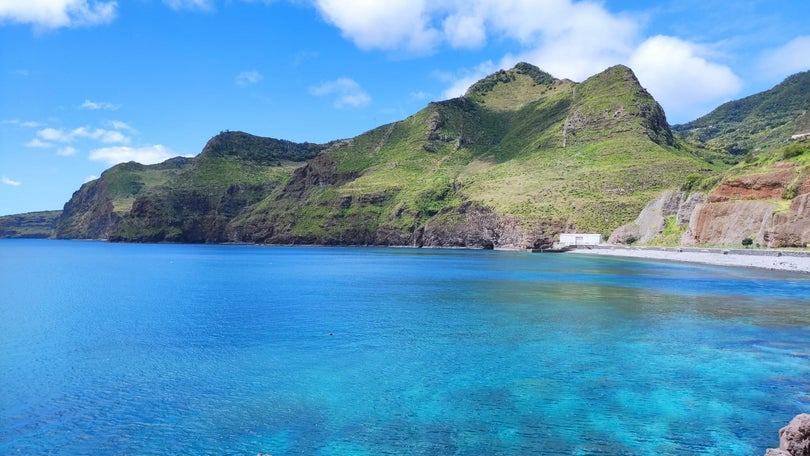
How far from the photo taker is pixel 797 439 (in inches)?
425

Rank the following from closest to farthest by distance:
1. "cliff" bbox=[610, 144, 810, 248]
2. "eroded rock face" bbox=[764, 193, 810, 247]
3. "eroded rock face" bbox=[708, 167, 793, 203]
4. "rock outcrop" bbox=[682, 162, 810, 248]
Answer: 1. "eroded rock face" bbox=[764, 193, 810, 247]
2. "rock outcrop" bbox=[682, 162, 810, 248]
3. "cliff" bbox=[610, 144, 810, 248]
4. "eroded rock face" bbox=[708, 167, 793, 203]

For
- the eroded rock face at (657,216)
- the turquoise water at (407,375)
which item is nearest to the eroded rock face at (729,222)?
the eroded rock face at (657,216)

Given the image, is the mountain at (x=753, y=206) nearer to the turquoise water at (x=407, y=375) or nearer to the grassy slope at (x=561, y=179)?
the grassy slope at (x=561, y=179)

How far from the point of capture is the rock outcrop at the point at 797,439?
35.0ft

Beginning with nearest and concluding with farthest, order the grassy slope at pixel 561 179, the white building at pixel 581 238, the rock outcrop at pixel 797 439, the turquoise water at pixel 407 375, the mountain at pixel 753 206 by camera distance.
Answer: the rock outcrop at pixel 797 439
the turquoise water at pixel 407 375
the mountain at pixel 753 206
the white building at pixel 581 238
the grassy slope at pixel 561 179

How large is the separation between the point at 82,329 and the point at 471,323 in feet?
76.8

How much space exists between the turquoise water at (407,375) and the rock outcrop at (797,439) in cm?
216

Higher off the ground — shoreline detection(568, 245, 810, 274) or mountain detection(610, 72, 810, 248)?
mountain detection(610, 72, 810, 248)

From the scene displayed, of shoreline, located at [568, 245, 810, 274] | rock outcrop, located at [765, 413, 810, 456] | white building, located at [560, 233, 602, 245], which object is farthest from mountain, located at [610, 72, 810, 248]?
rock outcrop, located at [765, 413, 810, 456]

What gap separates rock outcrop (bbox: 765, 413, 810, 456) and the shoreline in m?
61.7

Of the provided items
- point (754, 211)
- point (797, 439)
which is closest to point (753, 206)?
point (754, 211)

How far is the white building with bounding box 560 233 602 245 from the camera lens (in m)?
121

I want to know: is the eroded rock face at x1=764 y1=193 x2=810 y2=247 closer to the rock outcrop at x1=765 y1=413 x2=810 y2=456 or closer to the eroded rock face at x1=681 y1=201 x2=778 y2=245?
the eroded rock face at x1=681 y1=201 x2=778 y2=245

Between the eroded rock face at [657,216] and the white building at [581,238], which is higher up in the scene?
the eroded rock face at [657,216]
